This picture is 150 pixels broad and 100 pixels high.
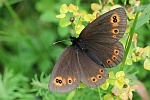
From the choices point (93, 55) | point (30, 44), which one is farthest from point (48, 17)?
point (93, 55)

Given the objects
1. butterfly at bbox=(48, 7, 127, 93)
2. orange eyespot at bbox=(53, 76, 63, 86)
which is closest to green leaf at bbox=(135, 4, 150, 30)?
butterfly at bbox=(48, 7, 127, 93)

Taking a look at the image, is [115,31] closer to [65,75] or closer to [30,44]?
[65,75]

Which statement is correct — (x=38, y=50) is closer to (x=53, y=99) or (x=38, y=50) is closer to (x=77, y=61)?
(x=53, y=99)

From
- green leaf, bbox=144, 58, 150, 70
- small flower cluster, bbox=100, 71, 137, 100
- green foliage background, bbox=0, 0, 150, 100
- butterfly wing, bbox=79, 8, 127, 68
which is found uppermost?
green foliage background, bbox=0, 0, 150, 100

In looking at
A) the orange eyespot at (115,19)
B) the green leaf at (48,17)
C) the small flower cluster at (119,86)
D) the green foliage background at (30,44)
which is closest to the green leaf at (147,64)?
the small flower cluster at (119,86)

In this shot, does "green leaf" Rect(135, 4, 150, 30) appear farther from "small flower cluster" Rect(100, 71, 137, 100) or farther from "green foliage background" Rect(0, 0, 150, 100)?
"green foliage background" Rect(0, 0, 150, 100)

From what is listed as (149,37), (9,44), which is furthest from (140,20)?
(9,44)
